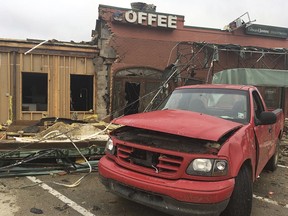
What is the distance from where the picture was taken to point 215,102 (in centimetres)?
516

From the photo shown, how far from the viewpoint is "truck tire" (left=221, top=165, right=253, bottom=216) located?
149 inches

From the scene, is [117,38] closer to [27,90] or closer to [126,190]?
[27,90]

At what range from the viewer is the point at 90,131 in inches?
312

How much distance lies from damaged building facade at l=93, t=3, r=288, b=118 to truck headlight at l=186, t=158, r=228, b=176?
9625 millimetres

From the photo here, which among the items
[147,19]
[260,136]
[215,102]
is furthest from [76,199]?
[147,19]

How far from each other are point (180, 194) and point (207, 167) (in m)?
0.43

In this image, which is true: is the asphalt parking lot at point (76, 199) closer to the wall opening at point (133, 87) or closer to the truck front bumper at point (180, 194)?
the truck front bumper at point (180, 194)

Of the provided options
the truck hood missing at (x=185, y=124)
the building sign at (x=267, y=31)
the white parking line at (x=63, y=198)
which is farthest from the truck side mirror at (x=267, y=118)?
the building sign at (x=267, y=31)

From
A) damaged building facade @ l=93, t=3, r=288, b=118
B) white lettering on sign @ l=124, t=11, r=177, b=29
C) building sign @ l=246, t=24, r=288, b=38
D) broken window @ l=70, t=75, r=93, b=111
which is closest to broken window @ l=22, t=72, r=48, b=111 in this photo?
broken window @ l=70, t=75, r=93, b=111

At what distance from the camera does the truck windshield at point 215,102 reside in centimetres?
481

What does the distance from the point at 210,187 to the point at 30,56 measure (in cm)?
1163

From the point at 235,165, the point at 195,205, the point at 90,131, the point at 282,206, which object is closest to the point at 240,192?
the point at 235,165

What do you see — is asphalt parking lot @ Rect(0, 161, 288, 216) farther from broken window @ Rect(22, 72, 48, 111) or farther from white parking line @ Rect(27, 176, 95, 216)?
broken window @ Rect(22, 72, 48, 111)

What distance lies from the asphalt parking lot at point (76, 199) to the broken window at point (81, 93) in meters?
8.38
